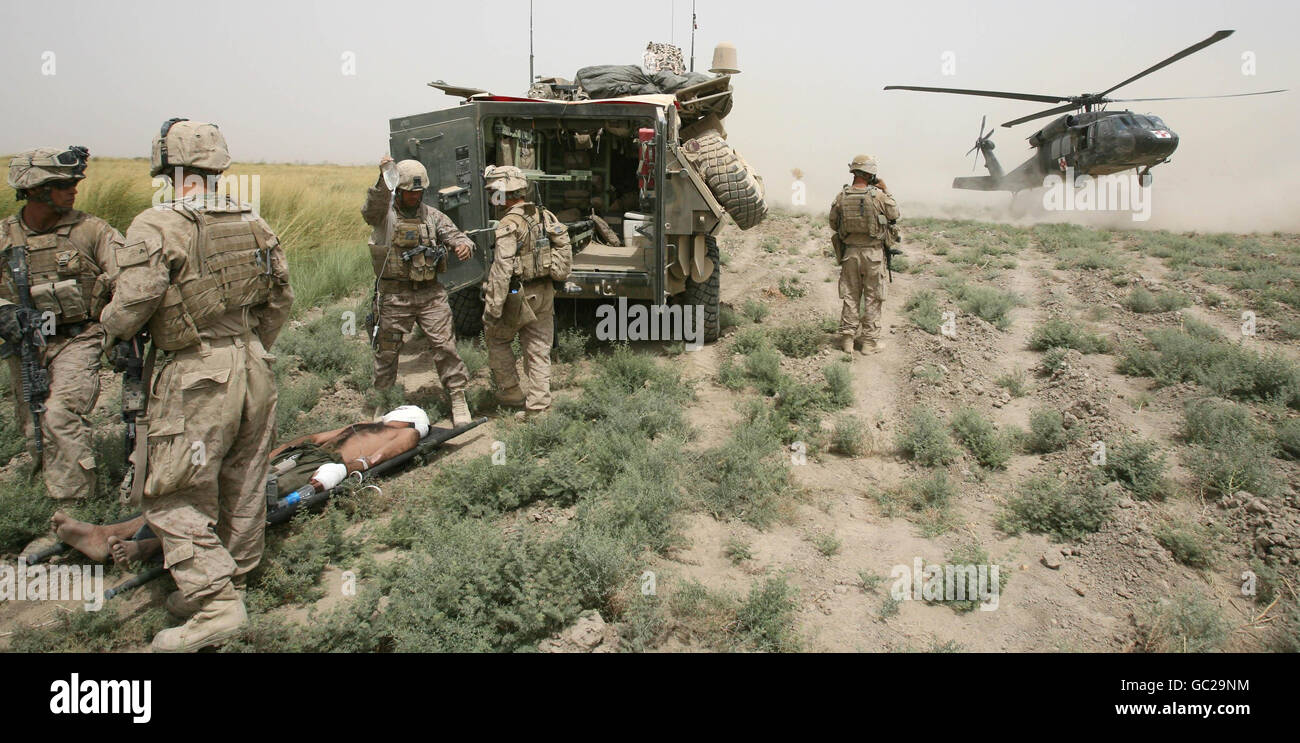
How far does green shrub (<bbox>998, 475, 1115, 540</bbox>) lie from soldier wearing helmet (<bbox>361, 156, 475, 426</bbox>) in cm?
381

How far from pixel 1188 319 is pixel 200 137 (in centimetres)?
920

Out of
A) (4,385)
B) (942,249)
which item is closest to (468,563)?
(4,385)

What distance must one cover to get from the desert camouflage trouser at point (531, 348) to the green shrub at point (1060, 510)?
11.3ft

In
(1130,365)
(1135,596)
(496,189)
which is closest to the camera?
(1135,596)

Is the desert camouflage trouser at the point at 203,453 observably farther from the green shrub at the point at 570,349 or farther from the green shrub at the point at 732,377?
the green shrub at the point at 732,377

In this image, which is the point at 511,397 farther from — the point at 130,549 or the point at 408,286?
the point at 130,549

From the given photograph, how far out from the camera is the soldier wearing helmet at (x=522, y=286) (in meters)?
5.64

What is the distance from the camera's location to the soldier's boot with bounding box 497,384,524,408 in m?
6.22

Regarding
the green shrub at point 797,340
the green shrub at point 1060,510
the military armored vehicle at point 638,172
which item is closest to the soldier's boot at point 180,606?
the military armored vehicle at point 638,172

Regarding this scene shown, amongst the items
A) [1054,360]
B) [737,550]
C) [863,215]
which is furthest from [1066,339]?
[737,550]

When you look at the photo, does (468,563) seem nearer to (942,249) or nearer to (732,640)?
(732,640)

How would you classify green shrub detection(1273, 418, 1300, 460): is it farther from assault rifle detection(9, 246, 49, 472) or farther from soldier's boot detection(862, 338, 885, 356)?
assault rifle detection(9, 246, 49, 472)

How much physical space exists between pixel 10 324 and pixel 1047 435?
6.75m

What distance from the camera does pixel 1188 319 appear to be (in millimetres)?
8211
